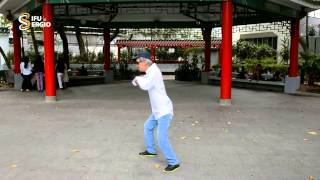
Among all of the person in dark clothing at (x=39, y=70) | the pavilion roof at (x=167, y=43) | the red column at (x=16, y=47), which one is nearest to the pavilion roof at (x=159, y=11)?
the red column at (x=16, y=47)

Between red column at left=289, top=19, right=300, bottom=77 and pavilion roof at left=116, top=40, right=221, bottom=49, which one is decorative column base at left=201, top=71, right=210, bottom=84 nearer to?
red column at left=289, top=19, right=300, bottom=77

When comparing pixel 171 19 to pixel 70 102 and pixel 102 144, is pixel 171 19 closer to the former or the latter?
pixel 70 102

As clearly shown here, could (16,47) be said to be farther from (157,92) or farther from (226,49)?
(157,92)

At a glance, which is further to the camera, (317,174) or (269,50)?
(269,50)

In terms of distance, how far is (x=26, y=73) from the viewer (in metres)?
17.6

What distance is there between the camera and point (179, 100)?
1460cm

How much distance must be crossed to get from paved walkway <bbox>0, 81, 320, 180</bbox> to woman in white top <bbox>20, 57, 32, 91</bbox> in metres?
3.36

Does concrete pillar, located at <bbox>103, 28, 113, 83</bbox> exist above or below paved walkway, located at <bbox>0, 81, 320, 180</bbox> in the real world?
above

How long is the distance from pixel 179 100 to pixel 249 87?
236 inches

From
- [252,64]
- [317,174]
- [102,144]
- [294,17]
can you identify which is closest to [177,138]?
[102,144]

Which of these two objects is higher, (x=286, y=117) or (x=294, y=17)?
(x=294, y=17)

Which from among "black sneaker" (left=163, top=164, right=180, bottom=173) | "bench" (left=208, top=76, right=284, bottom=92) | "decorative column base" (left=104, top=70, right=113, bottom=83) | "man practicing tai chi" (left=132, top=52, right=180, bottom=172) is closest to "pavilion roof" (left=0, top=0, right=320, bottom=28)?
"decorative column base" (left=104, top=70, right=113, bottom=83)

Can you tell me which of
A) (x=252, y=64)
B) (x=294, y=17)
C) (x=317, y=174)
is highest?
(x=294, y=17)

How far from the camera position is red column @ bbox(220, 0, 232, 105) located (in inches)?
508
